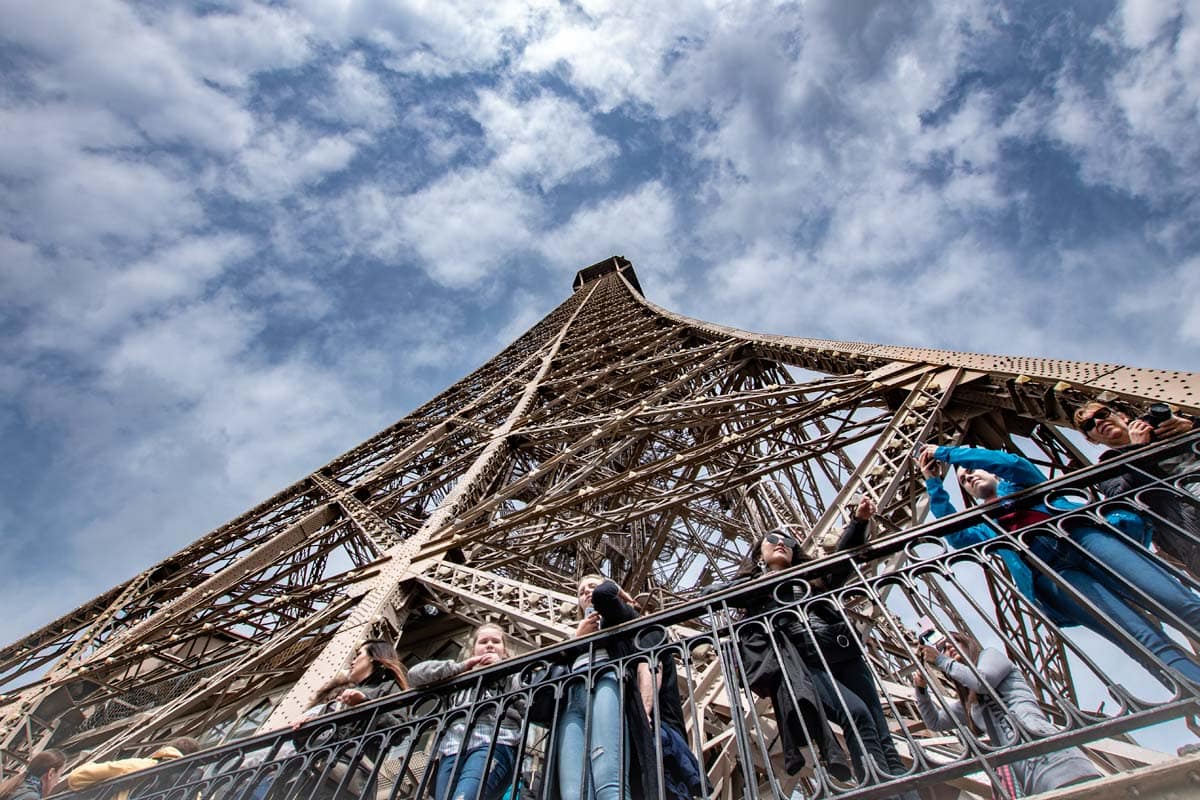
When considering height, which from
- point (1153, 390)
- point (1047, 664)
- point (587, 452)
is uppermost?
point (587, 452)

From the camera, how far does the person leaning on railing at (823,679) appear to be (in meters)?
2.54

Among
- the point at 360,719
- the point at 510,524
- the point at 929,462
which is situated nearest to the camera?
the point at 360,719

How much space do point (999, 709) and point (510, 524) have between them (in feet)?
14.1

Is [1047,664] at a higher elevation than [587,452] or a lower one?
lower

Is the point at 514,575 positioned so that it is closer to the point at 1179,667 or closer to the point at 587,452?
the point at 587,452

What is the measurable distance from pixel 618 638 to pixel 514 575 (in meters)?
5.25

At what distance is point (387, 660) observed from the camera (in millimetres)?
3996

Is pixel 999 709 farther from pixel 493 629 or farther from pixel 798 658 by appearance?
pixel 493 629

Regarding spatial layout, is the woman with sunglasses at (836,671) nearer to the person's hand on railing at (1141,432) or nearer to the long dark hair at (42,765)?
the person's hand on railing at (1141,432)

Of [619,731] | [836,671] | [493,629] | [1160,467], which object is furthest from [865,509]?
[493,629]

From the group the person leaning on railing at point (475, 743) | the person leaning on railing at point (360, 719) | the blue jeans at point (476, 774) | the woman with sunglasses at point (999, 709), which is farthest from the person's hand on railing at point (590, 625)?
the woman with sunglasses at point (999, 709)

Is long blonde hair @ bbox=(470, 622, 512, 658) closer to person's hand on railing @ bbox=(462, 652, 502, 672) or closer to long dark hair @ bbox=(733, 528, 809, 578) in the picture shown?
person's hand on railing @ bbox=(462, 652, 502, 672)

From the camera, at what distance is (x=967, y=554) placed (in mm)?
2709

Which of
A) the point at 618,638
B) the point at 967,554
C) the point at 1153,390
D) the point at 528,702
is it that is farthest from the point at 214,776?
the point at 1153,390
